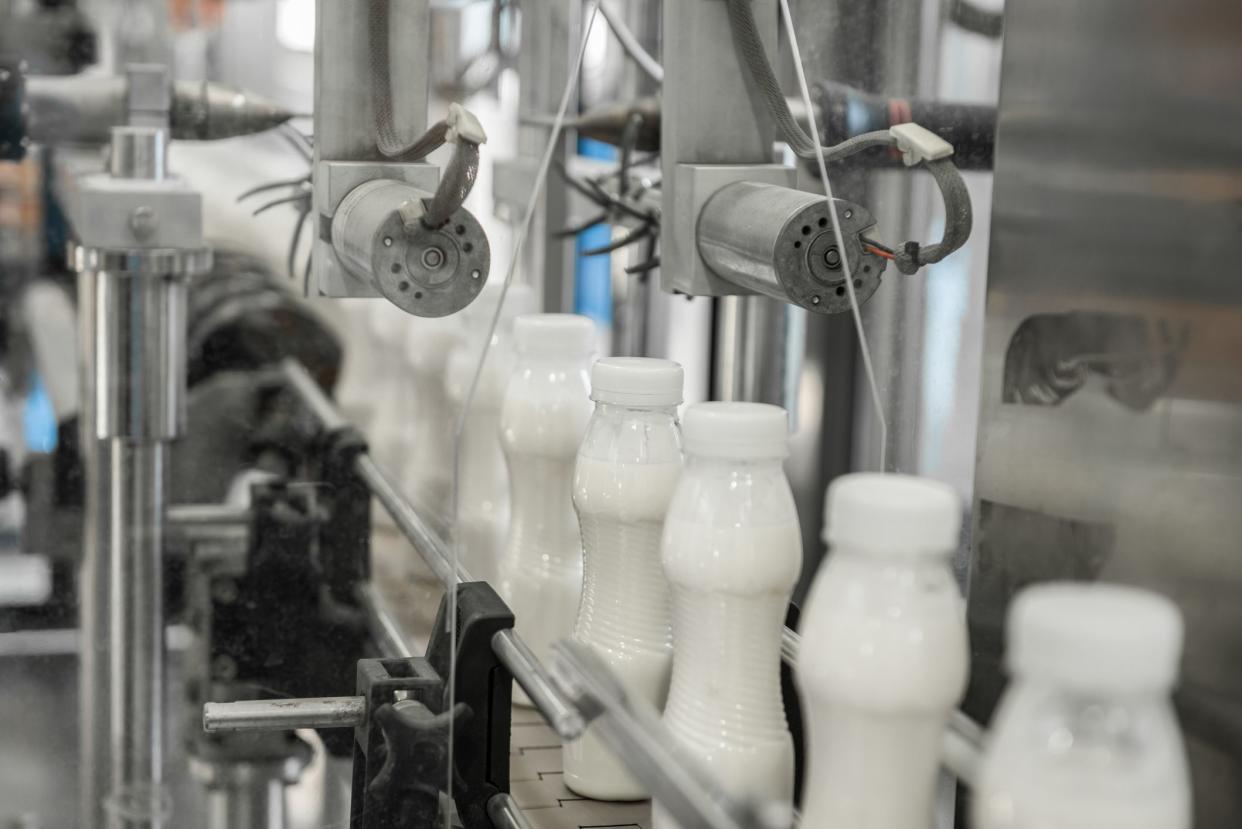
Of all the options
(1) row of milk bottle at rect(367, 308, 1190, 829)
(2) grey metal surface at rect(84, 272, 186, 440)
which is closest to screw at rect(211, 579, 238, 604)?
(2) grey metal surface at rect(84, 272, 186, 440)

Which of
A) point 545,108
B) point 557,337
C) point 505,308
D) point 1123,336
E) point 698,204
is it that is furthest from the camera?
point 545,108

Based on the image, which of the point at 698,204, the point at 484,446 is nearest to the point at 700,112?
Result: the point at 698,204

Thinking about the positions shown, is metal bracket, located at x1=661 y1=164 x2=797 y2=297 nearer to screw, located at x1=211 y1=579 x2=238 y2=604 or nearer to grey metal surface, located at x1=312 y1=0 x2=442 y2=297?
grey metal surface, located at x1=312 y1=0 x2=442 y2=297

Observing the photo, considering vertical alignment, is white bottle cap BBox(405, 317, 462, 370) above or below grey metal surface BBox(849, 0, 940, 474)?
below

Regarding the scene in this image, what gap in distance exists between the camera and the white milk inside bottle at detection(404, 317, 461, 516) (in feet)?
4.46

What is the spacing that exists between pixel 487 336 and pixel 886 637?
278mm

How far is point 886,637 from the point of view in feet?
1.59

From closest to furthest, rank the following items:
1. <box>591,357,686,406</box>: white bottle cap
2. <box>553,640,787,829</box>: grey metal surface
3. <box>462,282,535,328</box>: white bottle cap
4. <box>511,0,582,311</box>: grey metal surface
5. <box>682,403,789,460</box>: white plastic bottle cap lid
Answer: <box>553,640,787,829</box>: grey metal surface → <box>682,403,789,460</box>: white plastic bottle cap lid → <box>591,357,686,406</box>: white bottle cap → <box>462,282,535,328</box>: white bottle cap → <box>511,0,582,311</box>: grey metal surface

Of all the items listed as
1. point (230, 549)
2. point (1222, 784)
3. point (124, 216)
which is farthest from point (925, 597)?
point (230, 549)

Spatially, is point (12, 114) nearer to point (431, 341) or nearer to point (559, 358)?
point (431, 341)

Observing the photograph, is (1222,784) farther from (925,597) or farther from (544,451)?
(544,451)

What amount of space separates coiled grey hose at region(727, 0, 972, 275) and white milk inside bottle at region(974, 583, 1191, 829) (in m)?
0.25

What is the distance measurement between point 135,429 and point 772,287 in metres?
0.69

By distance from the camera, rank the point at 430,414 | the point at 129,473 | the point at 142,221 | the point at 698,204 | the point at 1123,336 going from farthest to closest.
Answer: the point at 430,414 → the point at 129,473 → the point at 142,221 → the point at 698,204 → the point at 1123,336
